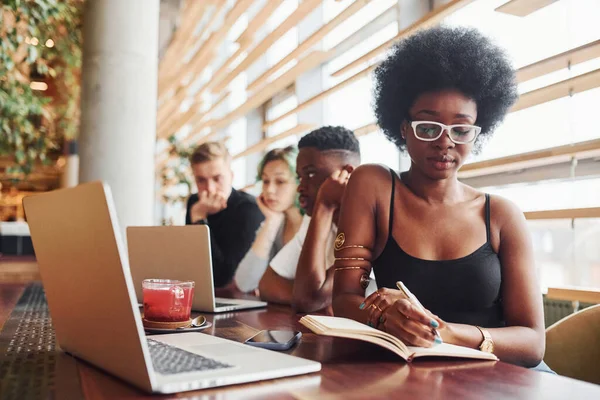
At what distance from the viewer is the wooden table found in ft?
2.66

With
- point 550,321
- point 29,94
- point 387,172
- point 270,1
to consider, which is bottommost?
point 550,321

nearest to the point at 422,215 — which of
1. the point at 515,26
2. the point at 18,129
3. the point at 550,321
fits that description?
the point at 550,321

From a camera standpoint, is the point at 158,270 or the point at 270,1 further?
the point at 270,1

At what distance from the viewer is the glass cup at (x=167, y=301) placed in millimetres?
1317

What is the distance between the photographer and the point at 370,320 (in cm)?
122

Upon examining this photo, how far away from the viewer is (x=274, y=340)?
112 cm

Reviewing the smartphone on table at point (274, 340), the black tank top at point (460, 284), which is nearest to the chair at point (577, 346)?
the black tank top at point (460, 284)

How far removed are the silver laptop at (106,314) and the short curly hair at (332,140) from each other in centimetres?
115

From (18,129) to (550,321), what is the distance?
3.82 m

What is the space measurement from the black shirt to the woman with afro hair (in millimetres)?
1293

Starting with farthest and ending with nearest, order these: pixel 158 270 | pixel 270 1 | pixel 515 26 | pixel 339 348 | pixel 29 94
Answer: pixel 29 94
pixel 270 1
pixel 515 26
pixel 158 270
pixel 339 348

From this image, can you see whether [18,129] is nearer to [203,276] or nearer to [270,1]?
[270,1]

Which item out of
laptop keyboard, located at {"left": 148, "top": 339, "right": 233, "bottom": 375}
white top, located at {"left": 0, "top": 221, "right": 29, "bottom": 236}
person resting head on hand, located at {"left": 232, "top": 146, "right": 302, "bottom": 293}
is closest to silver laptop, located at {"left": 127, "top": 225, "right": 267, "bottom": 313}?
laptop keyboard, located at {"left": 148, "top": 339, "right": 233, "bottom": 375}

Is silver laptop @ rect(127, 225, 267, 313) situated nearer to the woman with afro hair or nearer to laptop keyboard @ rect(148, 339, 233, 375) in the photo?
the woman with afro hair
